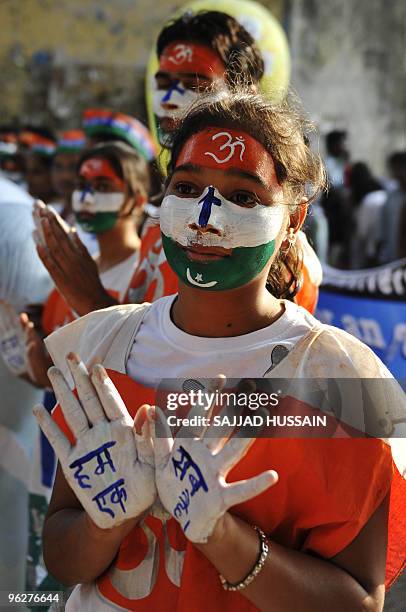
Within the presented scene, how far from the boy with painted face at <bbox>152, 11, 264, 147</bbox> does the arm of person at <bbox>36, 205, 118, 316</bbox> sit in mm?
388

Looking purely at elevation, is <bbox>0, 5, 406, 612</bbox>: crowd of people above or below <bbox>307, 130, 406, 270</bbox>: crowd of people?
above

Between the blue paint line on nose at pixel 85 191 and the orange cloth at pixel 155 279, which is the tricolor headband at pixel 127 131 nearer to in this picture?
the blue paint line on nose at pixel 85 191

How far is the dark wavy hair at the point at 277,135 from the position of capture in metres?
1.85

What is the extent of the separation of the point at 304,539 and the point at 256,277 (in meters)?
0.50

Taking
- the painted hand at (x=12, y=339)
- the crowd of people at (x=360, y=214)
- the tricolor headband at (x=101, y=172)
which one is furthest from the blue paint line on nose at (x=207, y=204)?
the crowd of people at (x=360, y=214)

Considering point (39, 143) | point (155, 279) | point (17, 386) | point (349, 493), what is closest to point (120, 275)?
point (17, 386)

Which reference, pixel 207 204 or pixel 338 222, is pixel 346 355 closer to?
pixel 207 204

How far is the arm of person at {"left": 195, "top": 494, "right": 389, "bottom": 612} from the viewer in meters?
1.51

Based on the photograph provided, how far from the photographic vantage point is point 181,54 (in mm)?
2678

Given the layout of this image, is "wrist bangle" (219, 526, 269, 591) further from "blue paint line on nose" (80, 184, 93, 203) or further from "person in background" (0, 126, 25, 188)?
"person in background" (0, 126, 25, 188)

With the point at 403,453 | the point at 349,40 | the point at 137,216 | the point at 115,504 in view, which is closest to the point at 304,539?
the point at 403,453

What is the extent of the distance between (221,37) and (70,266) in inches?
31.2

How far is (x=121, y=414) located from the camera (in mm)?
1576

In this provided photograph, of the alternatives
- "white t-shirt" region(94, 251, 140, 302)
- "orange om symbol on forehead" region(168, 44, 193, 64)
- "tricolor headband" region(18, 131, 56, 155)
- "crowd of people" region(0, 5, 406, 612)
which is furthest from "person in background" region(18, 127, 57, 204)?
"crowd of people" region(0, 5, 406, 612)
